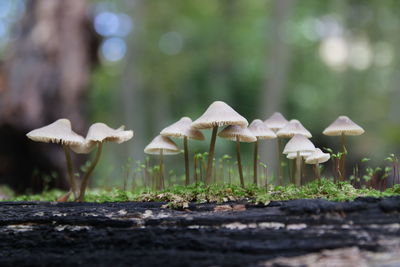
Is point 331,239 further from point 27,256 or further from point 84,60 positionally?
point 84,60

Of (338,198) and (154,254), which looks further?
(338,198)

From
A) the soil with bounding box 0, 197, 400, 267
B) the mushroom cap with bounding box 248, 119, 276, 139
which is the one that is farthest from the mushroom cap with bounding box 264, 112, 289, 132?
the soil with bounding box 0, 197, 400, 267

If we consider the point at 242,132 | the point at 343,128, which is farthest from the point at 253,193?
the point at 343,128

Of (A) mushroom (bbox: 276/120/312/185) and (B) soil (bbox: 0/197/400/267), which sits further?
(A) mushroom (bbox: 276/120/312/185)

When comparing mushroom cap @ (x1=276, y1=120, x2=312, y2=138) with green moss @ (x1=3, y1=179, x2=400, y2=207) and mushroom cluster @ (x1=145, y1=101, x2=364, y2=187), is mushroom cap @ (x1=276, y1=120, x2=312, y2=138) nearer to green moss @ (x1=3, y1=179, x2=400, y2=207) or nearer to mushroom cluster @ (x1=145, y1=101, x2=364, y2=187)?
mushroom cluster @ (x1=145, y1=101, x2=364, y2=187)

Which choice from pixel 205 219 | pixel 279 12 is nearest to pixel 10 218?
pixel 205 219

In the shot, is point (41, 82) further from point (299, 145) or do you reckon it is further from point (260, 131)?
point (299, 145)
